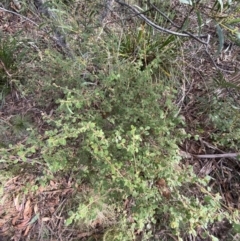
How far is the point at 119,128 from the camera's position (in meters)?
1.24

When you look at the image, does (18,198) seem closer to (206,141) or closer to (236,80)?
(206,141)

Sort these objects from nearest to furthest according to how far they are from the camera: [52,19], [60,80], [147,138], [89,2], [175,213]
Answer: [175,213], [147,138], [60,80], [52,19], [89,2]

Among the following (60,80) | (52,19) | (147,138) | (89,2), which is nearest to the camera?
(147,138)

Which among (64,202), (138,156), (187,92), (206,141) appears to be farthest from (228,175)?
(64,202)

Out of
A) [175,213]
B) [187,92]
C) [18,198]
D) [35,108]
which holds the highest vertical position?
[187,92]

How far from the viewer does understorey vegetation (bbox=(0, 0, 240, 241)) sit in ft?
3.89

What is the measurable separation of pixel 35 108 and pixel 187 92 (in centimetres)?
90

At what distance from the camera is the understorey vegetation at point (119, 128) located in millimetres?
1187

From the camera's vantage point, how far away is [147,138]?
52.4 inches

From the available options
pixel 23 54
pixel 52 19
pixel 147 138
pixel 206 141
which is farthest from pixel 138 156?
pixel 23 54

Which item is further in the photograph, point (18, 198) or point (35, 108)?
point (35, 108)

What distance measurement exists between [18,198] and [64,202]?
9.9 inches

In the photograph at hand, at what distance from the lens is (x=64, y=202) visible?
153cm

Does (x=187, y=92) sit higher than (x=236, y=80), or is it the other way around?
(x=236, y=80)
